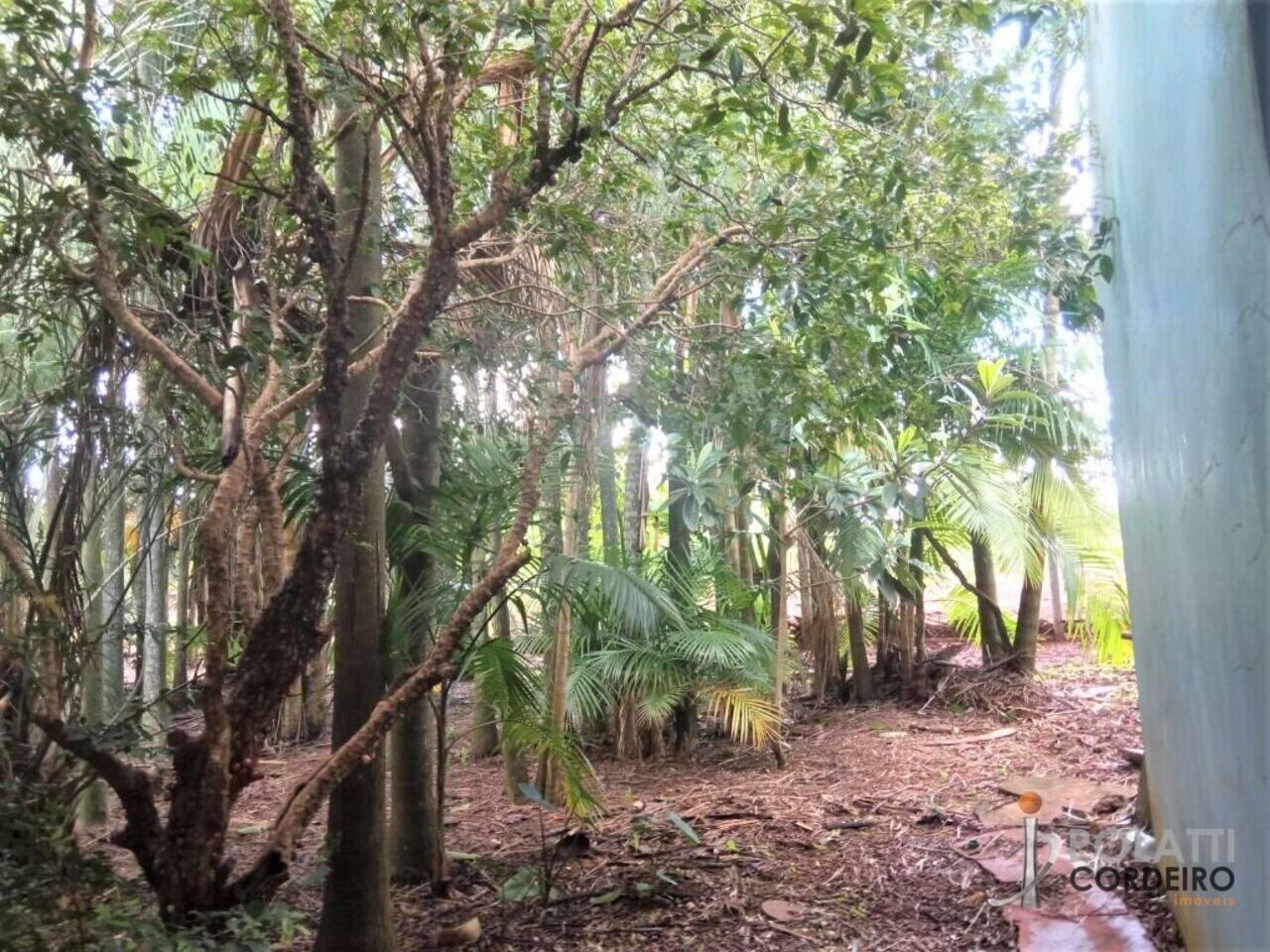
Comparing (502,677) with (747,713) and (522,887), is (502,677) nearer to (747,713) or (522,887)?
(522,887)

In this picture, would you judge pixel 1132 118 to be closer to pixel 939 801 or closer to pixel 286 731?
pixel 939 801

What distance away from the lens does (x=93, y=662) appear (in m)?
3.74

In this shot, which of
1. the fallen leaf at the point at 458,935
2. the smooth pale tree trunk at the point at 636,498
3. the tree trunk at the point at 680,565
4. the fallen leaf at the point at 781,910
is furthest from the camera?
the smooth pale tree trunk at the point at 636,498

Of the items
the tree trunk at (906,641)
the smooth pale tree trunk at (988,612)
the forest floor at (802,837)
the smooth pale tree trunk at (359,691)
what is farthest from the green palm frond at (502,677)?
the smooth pale tree trunk at (988,612)

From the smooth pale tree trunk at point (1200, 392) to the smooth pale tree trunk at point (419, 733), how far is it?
283cm

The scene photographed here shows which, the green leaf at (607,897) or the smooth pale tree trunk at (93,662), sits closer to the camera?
the smooth pale tree trunk at (93,662)

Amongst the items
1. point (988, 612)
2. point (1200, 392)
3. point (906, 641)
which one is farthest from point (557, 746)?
point (988, 612)

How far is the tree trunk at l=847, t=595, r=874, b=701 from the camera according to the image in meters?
8.27

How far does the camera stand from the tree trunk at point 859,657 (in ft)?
27.1

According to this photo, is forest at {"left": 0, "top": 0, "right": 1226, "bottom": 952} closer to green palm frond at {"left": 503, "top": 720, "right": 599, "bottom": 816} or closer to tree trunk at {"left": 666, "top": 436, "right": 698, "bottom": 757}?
green palm frond at {"left": 503, "top": 720, "right": 599, "bottom": 816}

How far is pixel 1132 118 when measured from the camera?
3.24 m

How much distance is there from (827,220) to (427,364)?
1.90m

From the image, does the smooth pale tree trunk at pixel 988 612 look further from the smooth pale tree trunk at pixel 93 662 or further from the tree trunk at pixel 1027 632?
the smooth pale tree trunk at pixel 93 662

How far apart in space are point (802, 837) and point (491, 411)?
2719 millimetres
